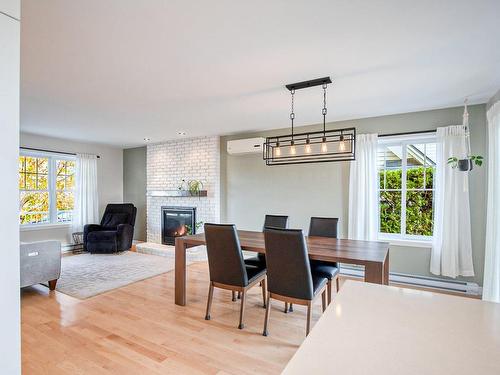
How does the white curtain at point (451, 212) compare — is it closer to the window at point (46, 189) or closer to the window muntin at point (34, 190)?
the window at point (46, 189)

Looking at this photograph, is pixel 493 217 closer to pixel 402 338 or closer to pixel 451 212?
pixel 451 212

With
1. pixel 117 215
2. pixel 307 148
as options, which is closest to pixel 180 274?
pixel 307 148

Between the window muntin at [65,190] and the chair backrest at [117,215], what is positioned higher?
the window muntin at [65,190]

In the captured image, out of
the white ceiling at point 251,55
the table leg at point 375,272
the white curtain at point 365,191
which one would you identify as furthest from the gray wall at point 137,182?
the table leg at point 375,272

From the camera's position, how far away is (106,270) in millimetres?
4574

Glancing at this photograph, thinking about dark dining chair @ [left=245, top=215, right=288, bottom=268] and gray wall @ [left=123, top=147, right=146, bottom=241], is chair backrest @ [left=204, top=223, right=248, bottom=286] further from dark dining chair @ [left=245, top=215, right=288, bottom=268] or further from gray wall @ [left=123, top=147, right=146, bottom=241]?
gray wall @ [left=123, top=147, right=146, bottom=241]

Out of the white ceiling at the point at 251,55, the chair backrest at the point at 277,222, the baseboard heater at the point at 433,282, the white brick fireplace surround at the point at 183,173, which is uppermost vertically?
the white ceiling at the point at 251,55

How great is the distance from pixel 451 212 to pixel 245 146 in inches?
129

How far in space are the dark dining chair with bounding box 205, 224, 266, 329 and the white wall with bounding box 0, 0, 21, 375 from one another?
1700mm

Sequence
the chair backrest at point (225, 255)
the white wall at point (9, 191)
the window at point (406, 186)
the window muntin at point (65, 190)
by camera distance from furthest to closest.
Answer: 1. the window muntin at point (65, 190)
2. the window at point (406, 186)
3. the chair backrest at point (225, 255)
4. the white wall at point (9, 191)

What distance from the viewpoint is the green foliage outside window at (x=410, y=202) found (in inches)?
158

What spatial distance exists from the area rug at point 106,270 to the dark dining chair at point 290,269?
8.15ft

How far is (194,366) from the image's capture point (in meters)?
2.08

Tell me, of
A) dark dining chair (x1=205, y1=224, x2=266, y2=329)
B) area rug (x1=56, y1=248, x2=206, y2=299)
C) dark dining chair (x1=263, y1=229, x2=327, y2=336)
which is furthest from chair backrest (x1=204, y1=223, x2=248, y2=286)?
area rug (x1=56, y1=248, x2=206, y2=299)
